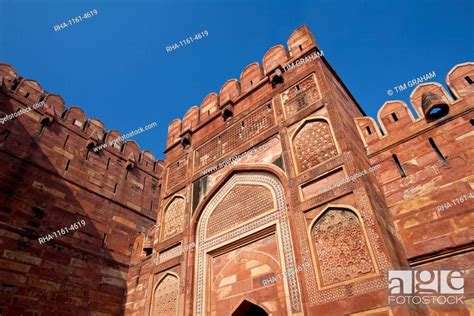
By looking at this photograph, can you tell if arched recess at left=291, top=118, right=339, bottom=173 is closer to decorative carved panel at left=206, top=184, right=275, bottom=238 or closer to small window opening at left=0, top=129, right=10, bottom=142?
decorative carved panel at left=206, top=184, right=275, bottom=238

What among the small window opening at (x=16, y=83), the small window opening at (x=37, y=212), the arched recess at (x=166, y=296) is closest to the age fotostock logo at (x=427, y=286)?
the arched recess at (x=166, y=296)

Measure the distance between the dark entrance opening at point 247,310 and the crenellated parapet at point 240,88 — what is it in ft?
14.3

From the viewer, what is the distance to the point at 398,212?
16.2 feet

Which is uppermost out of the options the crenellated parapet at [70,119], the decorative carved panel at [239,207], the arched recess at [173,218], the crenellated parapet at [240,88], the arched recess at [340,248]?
the crenellated parapet at [70,119]

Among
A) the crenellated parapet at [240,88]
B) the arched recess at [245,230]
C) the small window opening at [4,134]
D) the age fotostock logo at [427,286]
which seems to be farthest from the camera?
the small window opening at [4,134]

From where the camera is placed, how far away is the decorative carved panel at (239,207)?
5871mm

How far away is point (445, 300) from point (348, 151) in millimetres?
2281

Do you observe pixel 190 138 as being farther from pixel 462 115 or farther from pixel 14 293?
pixel 462 115

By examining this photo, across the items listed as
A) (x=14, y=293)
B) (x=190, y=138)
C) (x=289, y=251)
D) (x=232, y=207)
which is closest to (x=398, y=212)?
(x=289, y=251)

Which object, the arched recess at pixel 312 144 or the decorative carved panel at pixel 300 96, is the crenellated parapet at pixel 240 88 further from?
the arched recess at pixel 312 144

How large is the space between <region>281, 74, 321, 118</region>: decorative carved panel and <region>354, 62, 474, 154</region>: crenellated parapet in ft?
3.55

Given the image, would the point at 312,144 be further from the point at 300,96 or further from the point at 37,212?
the point at 37,212

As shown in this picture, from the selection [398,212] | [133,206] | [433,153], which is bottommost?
[398,212]

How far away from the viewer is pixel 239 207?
6258 millimetres
